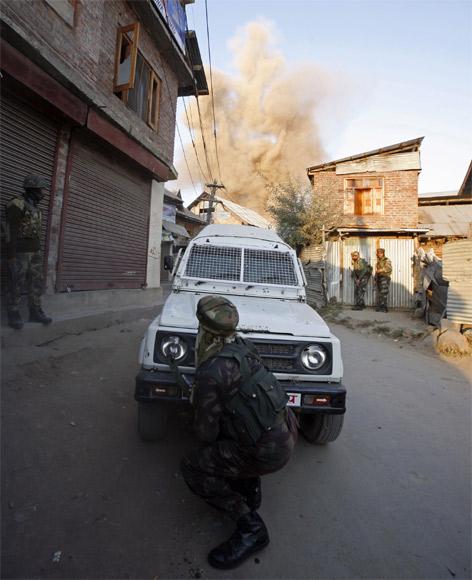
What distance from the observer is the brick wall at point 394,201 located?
43.9ft

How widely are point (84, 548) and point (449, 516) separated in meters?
2.19

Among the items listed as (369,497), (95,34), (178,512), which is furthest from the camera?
(95,34)

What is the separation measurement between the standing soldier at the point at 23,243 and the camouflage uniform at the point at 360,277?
1005 cm

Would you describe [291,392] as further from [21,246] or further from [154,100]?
[154,100]

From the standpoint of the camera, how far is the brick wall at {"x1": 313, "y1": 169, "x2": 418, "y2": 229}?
13367 millimetres

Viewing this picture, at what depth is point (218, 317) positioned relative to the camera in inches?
67.9

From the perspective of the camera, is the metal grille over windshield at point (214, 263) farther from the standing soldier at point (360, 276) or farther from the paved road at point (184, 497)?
the standing soldier at point (360, 276)

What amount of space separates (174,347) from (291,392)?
90 cm

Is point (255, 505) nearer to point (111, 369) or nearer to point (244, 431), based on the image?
point (244, 431)

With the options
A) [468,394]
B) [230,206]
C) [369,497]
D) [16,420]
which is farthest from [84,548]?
[230,206]

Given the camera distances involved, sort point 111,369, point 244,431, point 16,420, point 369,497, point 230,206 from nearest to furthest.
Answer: point 244,431 < point 369,497 < point 16,420 < point 111,369 < point 230,206

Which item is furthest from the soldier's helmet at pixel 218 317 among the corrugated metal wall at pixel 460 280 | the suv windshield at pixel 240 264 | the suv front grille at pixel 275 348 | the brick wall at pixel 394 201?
the brick wall at pixel 394 201

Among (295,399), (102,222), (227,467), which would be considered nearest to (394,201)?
(102,222)

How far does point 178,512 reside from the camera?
1.97m
